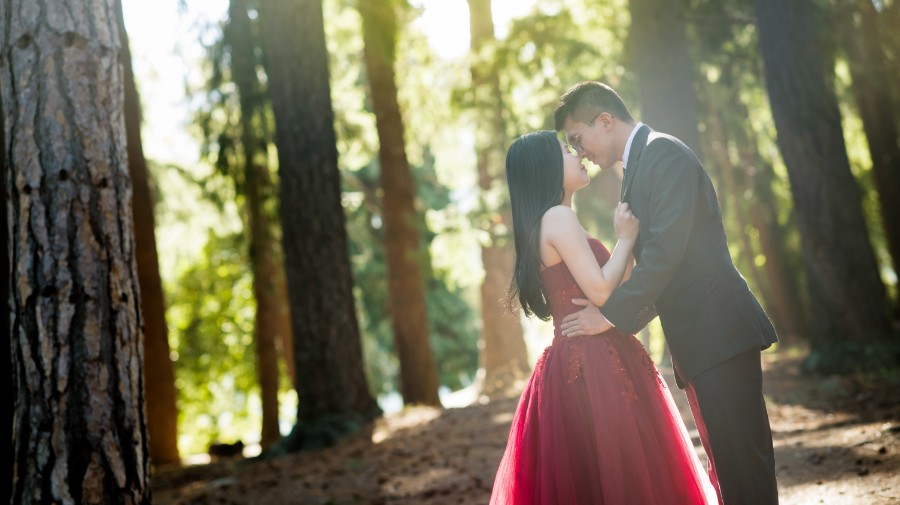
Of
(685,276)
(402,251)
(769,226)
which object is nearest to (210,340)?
(402,251)

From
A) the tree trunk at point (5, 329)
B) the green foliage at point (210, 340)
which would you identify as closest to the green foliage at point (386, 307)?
the green foliage at point (210, 340)

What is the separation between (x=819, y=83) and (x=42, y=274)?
906 cm

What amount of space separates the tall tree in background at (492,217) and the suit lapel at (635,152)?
37.1ft

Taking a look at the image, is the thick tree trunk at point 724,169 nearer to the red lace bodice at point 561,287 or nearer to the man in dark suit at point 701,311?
the red lace bodice at point 561,287

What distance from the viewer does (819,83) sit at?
402 inches

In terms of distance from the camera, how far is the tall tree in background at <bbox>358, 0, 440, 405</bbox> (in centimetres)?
1395

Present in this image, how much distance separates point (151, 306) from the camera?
1110 centimetres

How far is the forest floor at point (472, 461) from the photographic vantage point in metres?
5.91

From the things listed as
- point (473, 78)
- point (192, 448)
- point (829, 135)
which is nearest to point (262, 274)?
point (473, 78)

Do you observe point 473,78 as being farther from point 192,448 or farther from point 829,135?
point 192,448

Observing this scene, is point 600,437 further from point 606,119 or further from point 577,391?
point 606,119

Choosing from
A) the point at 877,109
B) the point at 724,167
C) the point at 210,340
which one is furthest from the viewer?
the point at 210,340

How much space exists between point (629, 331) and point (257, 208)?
10634mm

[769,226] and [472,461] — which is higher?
[769,226]
